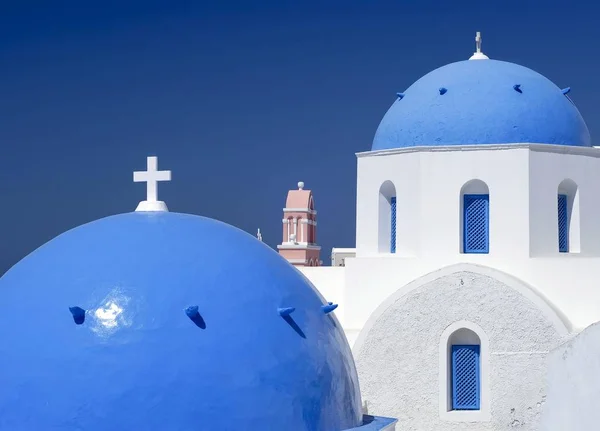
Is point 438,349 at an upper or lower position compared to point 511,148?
lower

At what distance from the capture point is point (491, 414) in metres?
12.6

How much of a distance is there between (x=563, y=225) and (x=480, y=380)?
2.78 meters

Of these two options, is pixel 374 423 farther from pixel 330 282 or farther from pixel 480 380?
pixel 330 282

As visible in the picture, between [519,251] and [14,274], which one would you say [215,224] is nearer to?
[14,274]

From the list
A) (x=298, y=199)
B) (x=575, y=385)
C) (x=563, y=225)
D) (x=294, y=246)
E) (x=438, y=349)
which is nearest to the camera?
(x=575, y=385)

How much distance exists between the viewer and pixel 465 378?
12.8 m

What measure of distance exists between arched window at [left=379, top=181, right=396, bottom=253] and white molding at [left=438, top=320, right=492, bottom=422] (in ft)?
6.77

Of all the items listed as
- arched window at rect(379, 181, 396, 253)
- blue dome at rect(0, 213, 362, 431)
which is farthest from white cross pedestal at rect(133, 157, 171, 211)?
arched window at rect(379, 181, 396, 253)

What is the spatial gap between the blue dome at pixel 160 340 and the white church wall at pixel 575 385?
4.77 metres

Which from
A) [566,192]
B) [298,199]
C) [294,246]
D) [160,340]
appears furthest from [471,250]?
[160,340]

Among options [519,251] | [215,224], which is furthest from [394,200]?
[215,224]

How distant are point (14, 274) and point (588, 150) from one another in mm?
9503

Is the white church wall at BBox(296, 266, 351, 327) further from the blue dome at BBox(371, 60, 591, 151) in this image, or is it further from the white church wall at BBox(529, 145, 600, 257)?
the white church wall at BBox(529, 145, 600, 257)

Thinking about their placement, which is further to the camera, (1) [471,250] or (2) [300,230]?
(2) [300,230]
